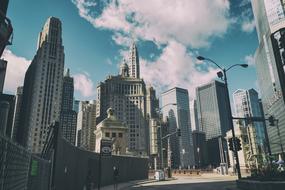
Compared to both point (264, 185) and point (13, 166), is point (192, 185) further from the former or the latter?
point (13, 166)

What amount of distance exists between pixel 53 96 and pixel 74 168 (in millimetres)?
114732

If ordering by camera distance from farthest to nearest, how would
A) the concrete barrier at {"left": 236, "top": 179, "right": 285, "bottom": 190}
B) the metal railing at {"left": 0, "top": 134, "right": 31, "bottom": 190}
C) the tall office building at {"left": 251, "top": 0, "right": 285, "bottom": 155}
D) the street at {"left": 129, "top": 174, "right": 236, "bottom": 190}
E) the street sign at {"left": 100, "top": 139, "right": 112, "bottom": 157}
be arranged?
1. the tall office building at {"left": 251, "top": 0, "right": 285, "bottom": 155}
2. the street at {"left": 129, "top": 174, "right": 236, "bottom": 190}
3. the street sign at {"left": 100, "top": 139, "right": 112, "bottom": 157}
4. the concrete barrier at {"left": 236, "top": 179, "right": 285, "bottom": 190}
5. the metal railing at {"left": 0, "top": 134, "right": 31, "bottom": 190}

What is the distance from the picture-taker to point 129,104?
15588cm

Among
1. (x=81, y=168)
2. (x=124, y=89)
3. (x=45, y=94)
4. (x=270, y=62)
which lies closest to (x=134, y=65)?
(x=124, y=89)

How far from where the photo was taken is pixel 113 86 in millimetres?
158000

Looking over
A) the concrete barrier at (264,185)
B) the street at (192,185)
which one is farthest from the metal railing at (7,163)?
the street at (192,185)

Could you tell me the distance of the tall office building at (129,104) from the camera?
149m

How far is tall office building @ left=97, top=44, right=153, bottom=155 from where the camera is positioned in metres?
149

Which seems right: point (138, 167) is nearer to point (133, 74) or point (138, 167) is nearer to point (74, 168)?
point (74, 168)

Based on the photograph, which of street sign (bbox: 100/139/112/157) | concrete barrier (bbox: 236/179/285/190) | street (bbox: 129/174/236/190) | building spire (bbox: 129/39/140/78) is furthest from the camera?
building spire (bbox: 129/39/140/78)

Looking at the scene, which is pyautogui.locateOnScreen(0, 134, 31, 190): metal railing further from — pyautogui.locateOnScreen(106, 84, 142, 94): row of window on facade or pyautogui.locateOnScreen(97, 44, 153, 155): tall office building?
pyautogui.locateOnScreen(106, 84, 142, 94): row of window on facade

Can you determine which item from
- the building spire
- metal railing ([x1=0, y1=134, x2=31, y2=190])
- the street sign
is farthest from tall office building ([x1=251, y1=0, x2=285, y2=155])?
metal railing ([x1=0, y1=134, x2=31, y2=190])

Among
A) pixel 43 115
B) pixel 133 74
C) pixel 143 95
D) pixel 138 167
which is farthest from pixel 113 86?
pixel 138 167

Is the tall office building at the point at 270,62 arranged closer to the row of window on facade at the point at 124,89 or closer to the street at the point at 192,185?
the row of window on facade at the point at 124,89
